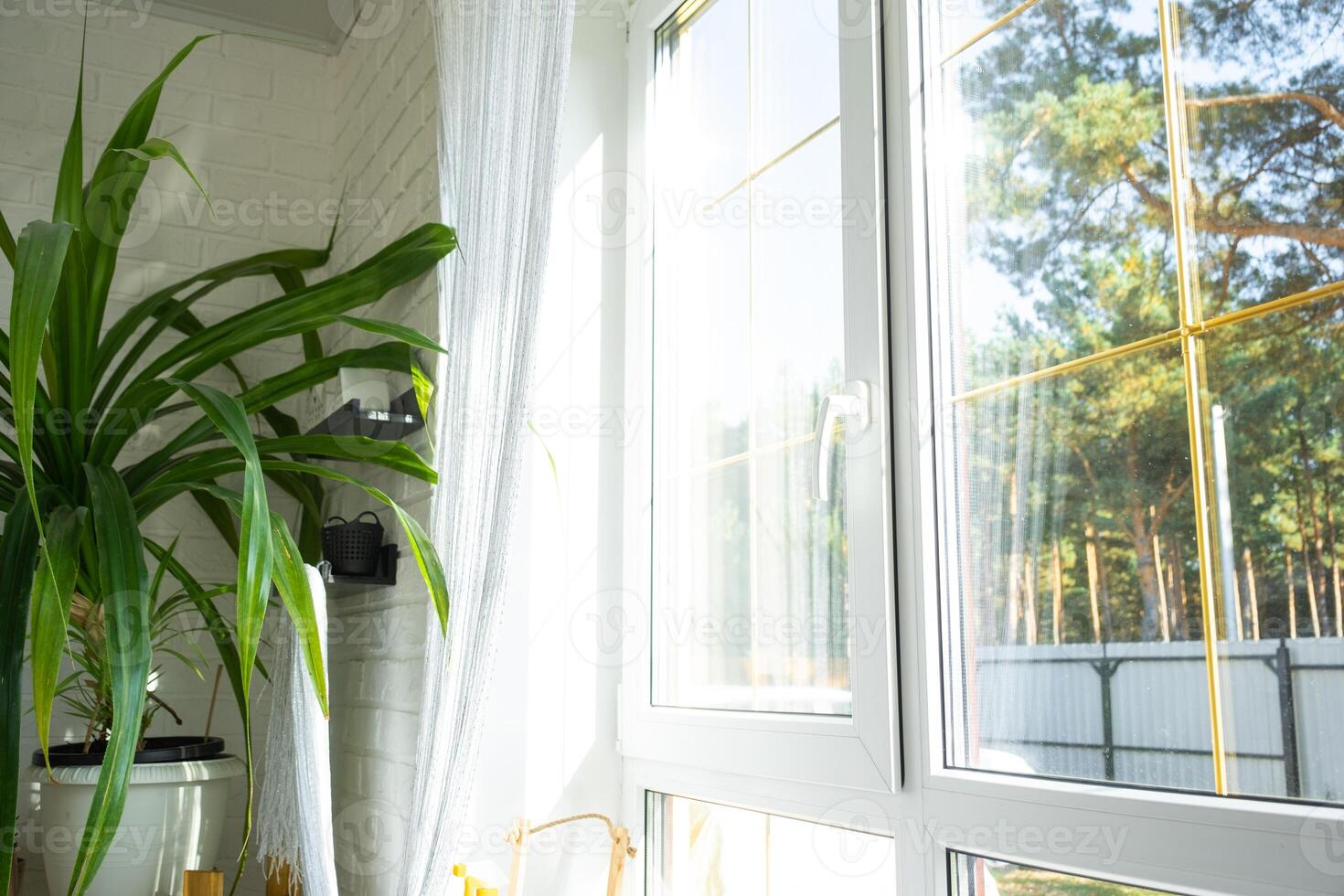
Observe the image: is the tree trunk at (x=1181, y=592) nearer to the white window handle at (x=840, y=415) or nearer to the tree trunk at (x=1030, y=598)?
the tree trunk at (x=1030, y=598)

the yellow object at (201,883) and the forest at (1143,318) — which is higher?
the forest at (1143,318)

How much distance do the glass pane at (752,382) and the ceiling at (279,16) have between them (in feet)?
3.66

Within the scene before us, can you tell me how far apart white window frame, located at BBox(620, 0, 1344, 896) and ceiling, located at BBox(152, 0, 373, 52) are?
1.66 meters

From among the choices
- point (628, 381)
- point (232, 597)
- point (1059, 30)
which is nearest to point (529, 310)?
point (628, 381)

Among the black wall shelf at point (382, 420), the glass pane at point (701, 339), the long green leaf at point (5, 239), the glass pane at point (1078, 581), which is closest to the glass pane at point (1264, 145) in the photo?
the glass pane at point (1078, 581)

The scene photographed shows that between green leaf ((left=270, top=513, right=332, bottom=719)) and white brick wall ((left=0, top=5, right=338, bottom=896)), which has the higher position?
white brick wall ((left=0, top=5, right=338, bottom=896))

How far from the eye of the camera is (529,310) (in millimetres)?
1506

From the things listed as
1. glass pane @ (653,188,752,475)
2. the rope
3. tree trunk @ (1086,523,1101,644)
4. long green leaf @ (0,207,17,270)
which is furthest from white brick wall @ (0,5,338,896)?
tree trunk @ (1086,523,1101,644)

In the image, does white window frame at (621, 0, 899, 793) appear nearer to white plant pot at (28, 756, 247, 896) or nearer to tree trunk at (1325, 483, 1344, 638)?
→ tree trunk at (1325, 483, 1344, 638)

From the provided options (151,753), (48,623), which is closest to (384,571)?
(151,753)

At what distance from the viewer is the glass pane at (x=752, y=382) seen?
1.42 m

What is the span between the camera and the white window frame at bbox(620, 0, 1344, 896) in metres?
0.88

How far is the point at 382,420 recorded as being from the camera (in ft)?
5.97

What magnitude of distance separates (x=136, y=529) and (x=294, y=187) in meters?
1.45
